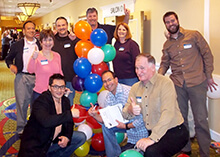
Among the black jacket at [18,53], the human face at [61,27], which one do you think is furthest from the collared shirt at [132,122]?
the black jacket at [18,53]

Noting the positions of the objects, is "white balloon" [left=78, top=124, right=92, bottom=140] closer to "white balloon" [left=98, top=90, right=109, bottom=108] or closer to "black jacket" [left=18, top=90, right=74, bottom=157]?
"white balloon" [left=98, top=90, right=109, bottom=108]

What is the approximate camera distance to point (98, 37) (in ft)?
9.77

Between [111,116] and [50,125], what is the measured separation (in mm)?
619

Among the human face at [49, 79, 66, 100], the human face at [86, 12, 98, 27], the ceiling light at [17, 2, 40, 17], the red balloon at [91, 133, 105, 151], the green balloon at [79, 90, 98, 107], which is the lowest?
the red balloon at [91, 133, 105, 151]

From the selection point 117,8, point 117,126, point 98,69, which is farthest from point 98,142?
point 117,8

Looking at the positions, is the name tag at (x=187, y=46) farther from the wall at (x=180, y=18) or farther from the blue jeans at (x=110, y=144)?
the blue jeans at (x=110, y=144)

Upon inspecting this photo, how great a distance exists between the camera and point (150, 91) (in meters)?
2.08

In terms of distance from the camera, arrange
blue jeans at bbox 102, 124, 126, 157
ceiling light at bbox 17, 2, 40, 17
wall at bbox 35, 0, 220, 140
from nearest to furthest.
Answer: blue jeans at bbox 102, 124, 126, 157 → wall at bbox 35, 0, 220, 140 → ceiling light at bbox 17, 2, 40, 17

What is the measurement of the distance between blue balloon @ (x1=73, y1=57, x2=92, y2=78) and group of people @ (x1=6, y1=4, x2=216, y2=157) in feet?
0.79

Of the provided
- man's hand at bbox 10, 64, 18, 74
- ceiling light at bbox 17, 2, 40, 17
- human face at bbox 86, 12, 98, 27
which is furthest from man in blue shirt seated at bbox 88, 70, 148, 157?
ceiling light at bbox 17, 2, 40, 17

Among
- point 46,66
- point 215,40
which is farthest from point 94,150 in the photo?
point 215,40

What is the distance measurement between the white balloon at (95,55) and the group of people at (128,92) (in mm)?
282

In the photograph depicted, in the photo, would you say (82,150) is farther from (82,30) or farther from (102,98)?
(82,30)

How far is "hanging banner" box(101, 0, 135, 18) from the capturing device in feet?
18.6
